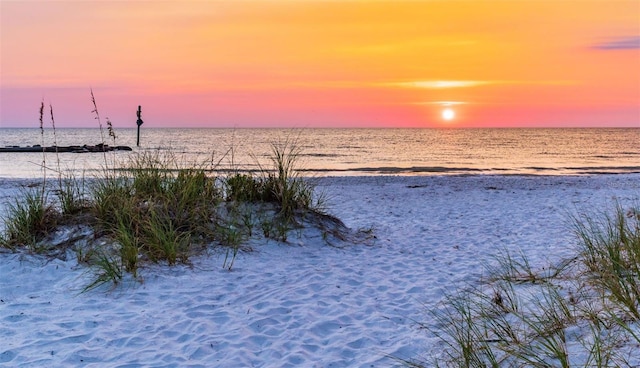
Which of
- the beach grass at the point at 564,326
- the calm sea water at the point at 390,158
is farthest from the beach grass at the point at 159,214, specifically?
the beach grass at the point at 564,326

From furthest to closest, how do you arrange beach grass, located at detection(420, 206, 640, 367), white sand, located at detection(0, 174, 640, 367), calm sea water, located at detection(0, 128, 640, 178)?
calm sea water, located at detection(0, 128, 640, 178), white sand, located at detection(0, 174, 640, 367), beach grass, located at detection(420, 206, 640, 367)

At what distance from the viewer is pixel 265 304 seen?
5.07 metres

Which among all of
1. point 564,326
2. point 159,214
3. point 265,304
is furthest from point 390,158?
point 564,326

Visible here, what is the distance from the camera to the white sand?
3.99 metres

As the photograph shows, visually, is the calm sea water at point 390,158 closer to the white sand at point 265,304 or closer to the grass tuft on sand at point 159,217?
the grass tuft on sand at point 159,217

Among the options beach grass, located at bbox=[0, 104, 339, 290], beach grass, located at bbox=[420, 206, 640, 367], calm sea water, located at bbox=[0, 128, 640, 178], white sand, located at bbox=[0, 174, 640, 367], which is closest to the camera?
beach grass, located at bbox=[420, 206, 640, 367]

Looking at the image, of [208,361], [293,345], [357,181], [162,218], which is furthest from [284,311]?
[357,181]

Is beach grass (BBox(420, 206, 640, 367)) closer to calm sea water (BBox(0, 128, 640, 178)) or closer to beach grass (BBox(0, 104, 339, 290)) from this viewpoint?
beach grass (BBox(0, 104, 339, 290))

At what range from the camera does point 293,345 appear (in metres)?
4.16

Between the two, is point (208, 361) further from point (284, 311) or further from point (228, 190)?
point (228, 190)

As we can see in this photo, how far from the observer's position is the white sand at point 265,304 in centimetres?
399

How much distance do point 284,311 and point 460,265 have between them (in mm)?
2765

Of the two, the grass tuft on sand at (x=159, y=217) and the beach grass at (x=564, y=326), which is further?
the grass tuft on sand at (x=159, y=217)

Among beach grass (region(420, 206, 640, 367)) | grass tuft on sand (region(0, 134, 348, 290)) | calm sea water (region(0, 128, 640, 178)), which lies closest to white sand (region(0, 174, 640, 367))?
grass tuft on sand (region(0, 134, 348, 290))
